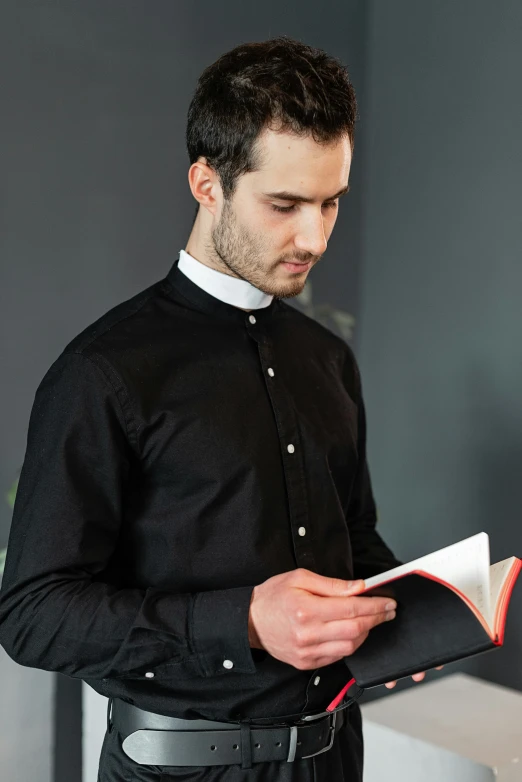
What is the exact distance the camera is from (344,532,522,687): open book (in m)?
1.07

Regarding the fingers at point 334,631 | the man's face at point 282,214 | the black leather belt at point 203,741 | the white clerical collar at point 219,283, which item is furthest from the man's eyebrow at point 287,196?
the black leather belt at point 203,741

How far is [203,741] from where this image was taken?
1.29m

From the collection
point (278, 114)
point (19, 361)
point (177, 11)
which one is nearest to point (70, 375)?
point (278, 114)

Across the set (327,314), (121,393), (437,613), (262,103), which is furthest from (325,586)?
(327,314)

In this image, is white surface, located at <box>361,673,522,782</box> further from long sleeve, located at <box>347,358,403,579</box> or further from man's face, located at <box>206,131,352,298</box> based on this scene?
man's face, located at <box>206,131,352,298</box>

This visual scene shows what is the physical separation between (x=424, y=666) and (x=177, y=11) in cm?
201

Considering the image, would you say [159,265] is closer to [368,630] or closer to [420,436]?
[420,436]

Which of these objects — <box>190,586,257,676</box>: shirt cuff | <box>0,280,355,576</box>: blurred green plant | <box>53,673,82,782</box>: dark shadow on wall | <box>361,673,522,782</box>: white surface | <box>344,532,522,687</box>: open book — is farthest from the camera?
<box>0,280,355,576</box>: blurred green plant

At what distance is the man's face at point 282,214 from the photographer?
1.32 m

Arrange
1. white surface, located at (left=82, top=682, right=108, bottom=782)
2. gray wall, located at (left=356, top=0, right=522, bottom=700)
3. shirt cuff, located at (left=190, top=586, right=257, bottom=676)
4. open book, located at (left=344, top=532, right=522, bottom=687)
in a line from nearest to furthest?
open book, located at (left=344, top=532, right=522, bottom=687)
shirt cuff, located at (left=190, top=586, right=257, bottom=676)
white surface, located at (left=82, top=682, right=108, bottom=782)
gray wall, located at (left=356, top=0, right=522, bottom=700)

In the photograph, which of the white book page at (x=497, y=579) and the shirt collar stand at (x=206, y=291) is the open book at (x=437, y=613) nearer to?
the white book page at (x=497, y=579)

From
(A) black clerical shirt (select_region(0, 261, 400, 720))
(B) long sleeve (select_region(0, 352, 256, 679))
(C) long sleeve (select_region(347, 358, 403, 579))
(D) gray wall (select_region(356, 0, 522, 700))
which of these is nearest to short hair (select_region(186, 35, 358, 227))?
(A) black clerical shirt (select_region(0, 261, 400, 720))

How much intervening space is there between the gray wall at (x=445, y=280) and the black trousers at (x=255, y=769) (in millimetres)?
1186

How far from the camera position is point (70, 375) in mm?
1288
